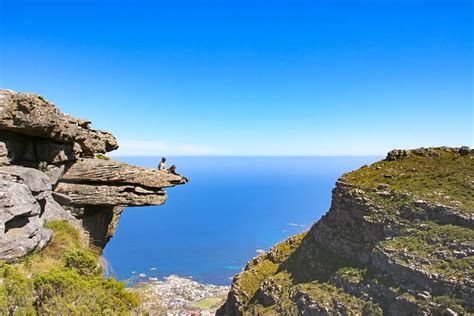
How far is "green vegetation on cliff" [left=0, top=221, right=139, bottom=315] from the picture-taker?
901cm

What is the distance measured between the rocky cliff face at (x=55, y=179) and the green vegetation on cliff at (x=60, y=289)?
3.63ft

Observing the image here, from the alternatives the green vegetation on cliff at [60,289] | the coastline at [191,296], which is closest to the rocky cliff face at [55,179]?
the green vegetation on cliff at [60,289]

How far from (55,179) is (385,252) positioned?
55.3m

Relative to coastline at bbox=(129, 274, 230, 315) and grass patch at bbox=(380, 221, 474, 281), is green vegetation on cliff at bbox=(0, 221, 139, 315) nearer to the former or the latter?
grass patch at bbox=(380, 221, 474, 281)

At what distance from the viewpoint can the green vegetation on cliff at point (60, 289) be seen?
9008 mm

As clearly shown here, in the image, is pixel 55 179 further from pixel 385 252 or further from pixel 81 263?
pixel 385 252

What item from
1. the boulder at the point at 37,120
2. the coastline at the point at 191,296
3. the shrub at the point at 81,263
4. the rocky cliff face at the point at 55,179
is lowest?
the coastline at the point at 191,296

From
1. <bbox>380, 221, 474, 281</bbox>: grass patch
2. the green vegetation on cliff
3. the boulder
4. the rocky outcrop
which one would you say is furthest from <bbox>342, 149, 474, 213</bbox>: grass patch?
the green vegetation on cliff

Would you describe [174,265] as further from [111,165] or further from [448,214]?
[111,165]

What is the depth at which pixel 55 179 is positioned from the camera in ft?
60.1

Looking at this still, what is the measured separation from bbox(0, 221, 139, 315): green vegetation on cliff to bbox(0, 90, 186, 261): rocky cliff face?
111 cm

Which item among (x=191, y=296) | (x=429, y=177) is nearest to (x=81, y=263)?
(x=429, y=177)

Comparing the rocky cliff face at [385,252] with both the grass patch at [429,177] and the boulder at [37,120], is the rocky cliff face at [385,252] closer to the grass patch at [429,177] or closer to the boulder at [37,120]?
the grass patch at [429,177]

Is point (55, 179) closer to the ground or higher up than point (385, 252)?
higher up
